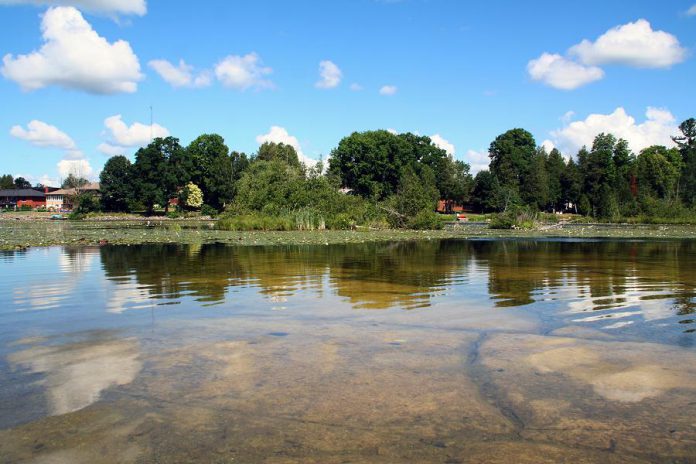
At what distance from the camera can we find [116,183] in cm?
8838

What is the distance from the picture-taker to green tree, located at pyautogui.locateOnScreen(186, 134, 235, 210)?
95.5m

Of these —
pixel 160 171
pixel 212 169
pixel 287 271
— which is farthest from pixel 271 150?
pixel 287 271

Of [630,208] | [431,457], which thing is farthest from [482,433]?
[630,208]

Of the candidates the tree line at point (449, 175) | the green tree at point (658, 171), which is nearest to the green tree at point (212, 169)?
the tree line at point (449, 175)

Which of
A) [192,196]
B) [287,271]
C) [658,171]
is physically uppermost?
[658,171]

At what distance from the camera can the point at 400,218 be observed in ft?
165

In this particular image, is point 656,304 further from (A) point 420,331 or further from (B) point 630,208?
(B) point 630,208

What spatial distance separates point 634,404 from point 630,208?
7360 cm

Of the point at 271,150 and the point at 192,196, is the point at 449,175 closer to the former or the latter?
the point at 271,150

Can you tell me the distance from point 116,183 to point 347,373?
90472mm

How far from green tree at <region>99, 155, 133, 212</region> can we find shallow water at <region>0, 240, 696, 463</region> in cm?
8038

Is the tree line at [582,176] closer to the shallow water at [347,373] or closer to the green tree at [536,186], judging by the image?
the green tree at [536,186]

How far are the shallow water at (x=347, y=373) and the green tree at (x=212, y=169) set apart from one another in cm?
8384

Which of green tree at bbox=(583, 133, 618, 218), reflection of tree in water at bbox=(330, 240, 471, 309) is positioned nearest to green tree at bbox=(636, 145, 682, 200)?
green tree at bbox=(583, 133, 618, 218)
